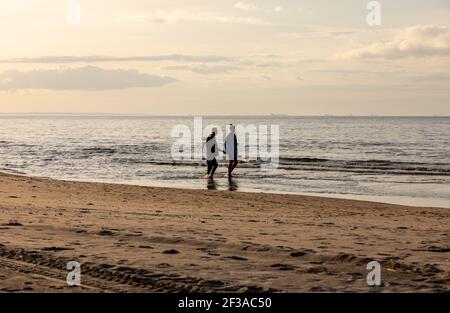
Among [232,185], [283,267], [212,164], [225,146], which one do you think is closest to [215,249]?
[283,267]

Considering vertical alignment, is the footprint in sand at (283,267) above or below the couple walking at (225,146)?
below

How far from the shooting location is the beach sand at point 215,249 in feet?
21.5

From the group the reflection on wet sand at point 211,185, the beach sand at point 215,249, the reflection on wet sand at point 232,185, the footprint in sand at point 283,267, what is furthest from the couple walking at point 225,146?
the footprint in sand at point 283,267

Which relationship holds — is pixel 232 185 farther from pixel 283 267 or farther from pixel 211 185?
pixel 283 267

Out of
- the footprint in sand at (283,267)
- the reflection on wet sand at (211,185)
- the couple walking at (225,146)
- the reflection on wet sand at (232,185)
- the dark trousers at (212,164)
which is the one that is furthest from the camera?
the dark trousers at (212,164)

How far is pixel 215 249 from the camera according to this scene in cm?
846

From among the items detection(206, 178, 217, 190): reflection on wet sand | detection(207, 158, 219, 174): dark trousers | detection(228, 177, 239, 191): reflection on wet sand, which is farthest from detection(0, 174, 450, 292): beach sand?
detection(207, 158, 219, 174): dark trousers

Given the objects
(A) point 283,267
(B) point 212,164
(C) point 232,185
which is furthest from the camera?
(B) point 212,164

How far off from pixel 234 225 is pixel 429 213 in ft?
22.5

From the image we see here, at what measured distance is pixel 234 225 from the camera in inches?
443

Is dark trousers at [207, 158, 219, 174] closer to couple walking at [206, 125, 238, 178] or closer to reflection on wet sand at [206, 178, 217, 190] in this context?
couple walking at [206, 125, 238, 178]

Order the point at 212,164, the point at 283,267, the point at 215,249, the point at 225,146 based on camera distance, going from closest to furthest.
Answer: the point at 283,267 → the point at 215,249 → the point at 225,146 → the point at 212,164

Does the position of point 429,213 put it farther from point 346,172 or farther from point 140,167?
point 140,167

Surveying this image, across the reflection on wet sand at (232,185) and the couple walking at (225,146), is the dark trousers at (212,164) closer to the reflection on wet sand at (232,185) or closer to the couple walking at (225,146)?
the couple walking at (225,146)
